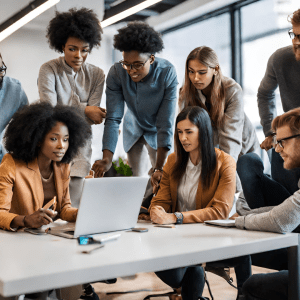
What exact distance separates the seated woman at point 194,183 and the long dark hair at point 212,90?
0.86 feet

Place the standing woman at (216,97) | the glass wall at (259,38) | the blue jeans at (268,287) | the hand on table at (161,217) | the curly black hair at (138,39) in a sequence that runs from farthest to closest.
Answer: the glass wall at (259,38) → the curly black hair at (138,39) → the standing woman at (216,97) → the hand on table at (161,217) → the blue jeans at (268,287)

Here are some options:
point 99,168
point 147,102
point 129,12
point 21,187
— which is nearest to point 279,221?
point 21,187

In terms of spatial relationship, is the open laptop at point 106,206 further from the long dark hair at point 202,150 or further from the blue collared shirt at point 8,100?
the blue collared shirt at point 8,100

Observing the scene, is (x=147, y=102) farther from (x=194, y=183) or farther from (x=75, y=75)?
(x=194, y=183)

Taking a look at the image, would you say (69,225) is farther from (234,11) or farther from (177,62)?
(177,62)

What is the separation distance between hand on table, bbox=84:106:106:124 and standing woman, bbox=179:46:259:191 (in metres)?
0.54

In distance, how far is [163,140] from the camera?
2.44 metres

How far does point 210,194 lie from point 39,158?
818 mm

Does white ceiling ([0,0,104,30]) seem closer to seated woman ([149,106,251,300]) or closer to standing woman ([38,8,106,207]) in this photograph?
standing woman ([38,8,106,207])

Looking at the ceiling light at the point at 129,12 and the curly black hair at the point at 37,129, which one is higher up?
the ceiling light at the point at 129,12

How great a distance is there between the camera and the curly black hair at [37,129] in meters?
1.79

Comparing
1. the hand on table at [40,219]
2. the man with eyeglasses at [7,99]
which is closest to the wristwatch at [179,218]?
the hand on table at [40,219]

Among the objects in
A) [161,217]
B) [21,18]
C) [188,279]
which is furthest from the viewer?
[21,18]

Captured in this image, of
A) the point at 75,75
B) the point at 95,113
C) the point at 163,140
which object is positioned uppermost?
the point at 75,75
